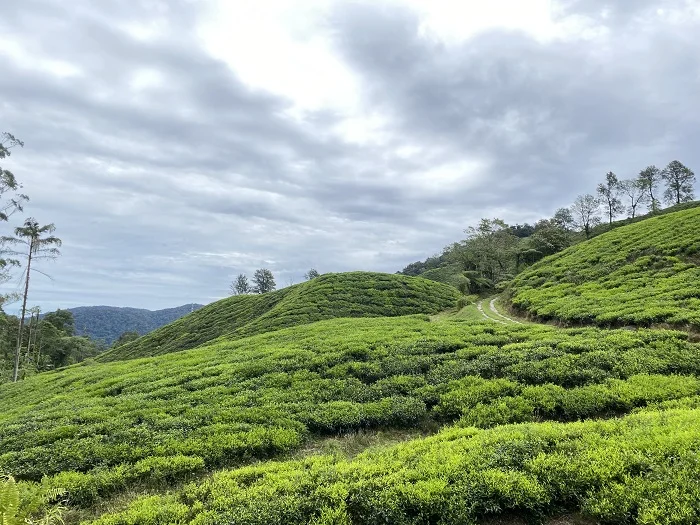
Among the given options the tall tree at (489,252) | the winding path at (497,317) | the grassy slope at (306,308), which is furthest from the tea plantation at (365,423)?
the tall tree at (489,252)

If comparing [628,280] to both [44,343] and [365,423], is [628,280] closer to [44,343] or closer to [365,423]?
[365,423]

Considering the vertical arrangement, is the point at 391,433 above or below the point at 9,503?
below

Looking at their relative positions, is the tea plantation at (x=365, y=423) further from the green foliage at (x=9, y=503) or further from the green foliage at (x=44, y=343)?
the green foliage at (x=44, y=343)

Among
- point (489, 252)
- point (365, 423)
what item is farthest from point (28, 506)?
point (489, 252)

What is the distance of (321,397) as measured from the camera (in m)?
14.6

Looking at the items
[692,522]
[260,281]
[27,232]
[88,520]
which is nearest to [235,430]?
[88,520]

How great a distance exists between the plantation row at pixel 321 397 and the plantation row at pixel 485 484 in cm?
186

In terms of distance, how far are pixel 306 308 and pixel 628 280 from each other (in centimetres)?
2857

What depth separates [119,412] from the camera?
14.4 meters

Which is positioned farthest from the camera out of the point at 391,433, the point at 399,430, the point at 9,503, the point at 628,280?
the point at 628,280

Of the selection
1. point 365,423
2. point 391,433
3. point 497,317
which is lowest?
point 391,433

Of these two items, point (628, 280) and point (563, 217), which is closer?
point (628, 280)

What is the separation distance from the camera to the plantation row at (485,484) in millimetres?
6938

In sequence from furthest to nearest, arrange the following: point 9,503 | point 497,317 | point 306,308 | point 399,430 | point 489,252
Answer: point 489,252 < point 306,308 < point 497,317 < point 399,430 < point 9,503
